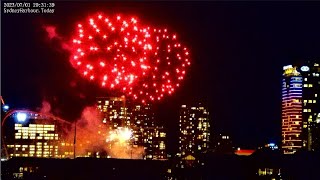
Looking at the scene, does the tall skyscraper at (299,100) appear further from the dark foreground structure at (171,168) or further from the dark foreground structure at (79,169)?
the dark foreground structure at (79,169)

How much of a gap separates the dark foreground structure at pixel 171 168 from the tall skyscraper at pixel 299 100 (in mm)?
127880

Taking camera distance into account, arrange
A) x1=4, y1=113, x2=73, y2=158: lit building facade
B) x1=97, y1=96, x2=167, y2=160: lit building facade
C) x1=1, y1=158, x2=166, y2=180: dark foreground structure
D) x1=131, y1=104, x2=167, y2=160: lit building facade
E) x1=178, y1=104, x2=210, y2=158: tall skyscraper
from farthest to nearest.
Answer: x1=178, y1=104, x2=210, y2=158: tall skyscraper → x1=4, y1=113, x2=73, y2=158: lit building facade → x1=131, y1=104, x2=167, y2=160: lit building facade → x1=97, y1=96, x2=167, y2=160: lit building facade → x1=1, y1=158, x2=166, y2=180: dark foreground structure

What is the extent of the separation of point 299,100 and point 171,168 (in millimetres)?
139497

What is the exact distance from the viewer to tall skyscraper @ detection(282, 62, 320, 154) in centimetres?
18825

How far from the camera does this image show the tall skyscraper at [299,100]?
618 ft

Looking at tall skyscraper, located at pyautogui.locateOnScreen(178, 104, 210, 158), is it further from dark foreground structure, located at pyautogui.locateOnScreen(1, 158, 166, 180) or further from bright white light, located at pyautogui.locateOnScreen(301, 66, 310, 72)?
dark foreground structure, located at pyautogui.locateOnScreen(1, 158, 166, 180)

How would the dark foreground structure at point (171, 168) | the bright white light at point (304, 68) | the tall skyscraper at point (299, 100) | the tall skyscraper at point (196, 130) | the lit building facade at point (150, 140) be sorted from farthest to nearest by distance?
the bright white light at point (304, 68)
the tall skyscraper at point (299, 100)
the tall skyscraper at point (196, 130)
the lit building facade at point (150, 140)
the dark foreground structure at point (171, 168)

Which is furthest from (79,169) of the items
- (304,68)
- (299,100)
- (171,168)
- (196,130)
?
(304,68)

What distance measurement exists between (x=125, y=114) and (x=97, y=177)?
35217 mm

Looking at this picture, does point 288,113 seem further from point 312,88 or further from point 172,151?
point 172,151

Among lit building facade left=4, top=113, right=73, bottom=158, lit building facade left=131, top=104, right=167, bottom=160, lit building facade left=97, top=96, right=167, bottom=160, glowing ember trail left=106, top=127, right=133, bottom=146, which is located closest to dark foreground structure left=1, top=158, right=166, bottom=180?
glowing ember trail left=106, top=127, right=133, bottom=146

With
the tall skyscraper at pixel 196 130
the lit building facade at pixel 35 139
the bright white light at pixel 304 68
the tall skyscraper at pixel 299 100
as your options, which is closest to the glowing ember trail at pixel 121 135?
the lit building facade at pixel 35 139

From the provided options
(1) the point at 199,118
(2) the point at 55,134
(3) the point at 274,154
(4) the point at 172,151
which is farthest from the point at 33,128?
(3) the point at 274,154

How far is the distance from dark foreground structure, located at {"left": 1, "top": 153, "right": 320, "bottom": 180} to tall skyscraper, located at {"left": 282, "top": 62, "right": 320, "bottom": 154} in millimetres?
127880
